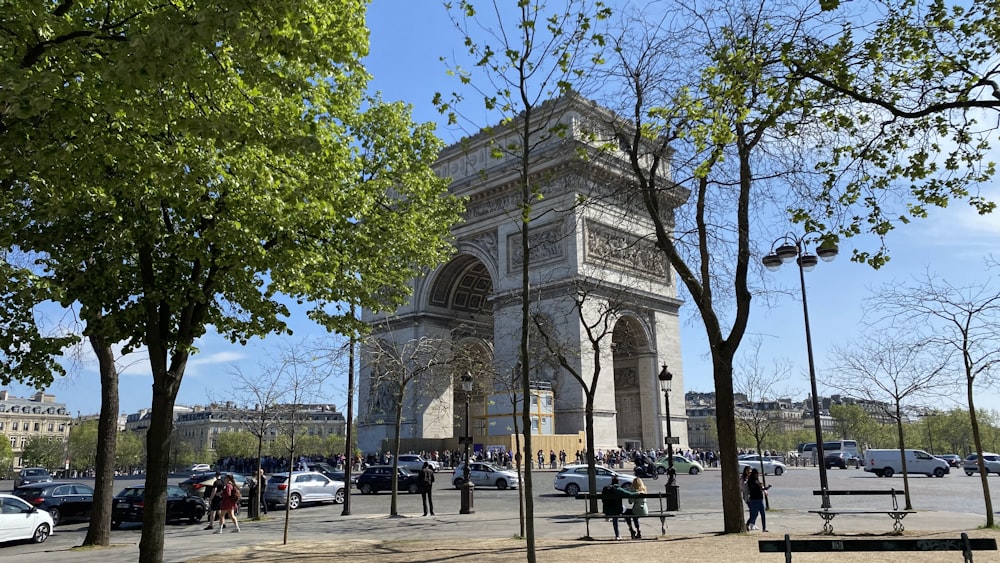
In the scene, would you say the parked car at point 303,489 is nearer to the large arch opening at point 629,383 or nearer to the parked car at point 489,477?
the parked car at point 489,477

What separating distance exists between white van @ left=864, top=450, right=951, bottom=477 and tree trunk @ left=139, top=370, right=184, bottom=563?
41938mm

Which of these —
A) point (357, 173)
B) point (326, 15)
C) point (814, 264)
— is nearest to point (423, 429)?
point (814, 264)

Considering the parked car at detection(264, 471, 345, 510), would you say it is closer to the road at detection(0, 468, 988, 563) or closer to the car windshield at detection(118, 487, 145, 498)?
the road at detection(0, 468, 988, 563)

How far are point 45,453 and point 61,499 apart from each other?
10279 cm

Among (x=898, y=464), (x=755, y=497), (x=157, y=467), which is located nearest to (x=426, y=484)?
(x=755, y=497)

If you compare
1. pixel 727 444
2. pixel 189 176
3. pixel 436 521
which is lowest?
pixel 436 521

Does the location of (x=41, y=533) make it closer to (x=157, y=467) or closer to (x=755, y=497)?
(x=157, y=467)

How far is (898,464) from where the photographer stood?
4278 cm

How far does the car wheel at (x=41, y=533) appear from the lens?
19000 millimetres

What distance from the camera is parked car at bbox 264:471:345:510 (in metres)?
26.7

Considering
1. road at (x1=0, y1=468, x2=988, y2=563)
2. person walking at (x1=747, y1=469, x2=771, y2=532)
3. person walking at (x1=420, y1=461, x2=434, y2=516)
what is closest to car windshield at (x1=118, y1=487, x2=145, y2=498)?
road at (x1=0, y1=468, x2=988, y2=563)

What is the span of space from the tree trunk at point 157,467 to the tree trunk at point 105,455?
193 inches

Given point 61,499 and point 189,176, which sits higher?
point 189,176

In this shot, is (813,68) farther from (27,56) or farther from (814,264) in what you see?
(814,264)
